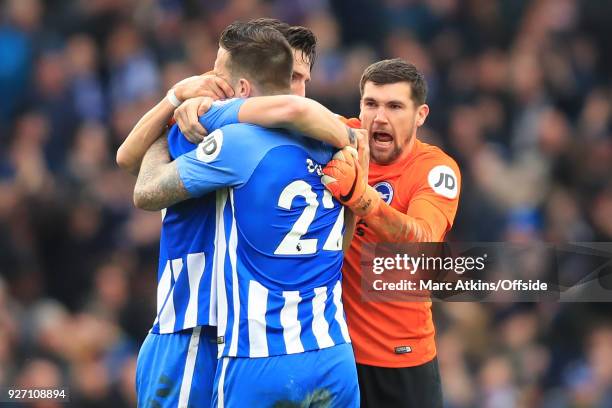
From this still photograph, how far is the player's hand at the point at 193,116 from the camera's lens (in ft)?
15.5

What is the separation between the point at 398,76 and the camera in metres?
5.85

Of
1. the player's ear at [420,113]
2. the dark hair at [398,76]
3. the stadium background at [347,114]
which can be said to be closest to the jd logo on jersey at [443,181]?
the player's ear at [420,113]

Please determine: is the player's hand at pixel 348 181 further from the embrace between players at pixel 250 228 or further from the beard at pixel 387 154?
the beard at pixel 387 154

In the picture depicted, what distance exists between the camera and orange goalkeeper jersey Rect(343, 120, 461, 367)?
5.62 m

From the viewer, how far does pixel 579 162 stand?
465 inches

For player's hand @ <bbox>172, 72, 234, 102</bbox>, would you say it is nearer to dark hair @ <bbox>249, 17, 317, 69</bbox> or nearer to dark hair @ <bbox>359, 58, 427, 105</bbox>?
dark hair @ <bbox>249, 17, 317, 69</bbox>

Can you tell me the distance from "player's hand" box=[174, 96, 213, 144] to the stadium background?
414 cm

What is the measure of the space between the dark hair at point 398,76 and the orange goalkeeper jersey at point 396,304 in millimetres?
413

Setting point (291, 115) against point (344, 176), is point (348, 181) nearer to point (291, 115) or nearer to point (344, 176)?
point (344, 176)

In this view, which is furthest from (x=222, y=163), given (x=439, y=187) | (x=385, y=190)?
(x=439, y=187)

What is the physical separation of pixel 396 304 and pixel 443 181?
678 millimetres

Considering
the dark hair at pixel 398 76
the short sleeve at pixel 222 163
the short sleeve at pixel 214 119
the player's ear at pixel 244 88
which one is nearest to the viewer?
the short sleeve at pixel 222 163

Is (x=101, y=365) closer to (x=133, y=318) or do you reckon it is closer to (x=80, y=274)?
(x=133, y=318)

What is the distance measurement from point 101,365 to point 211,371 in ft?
14.7
